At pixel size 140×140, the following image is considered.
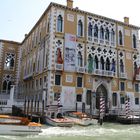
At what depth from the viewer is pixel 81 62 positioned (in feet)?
71.5

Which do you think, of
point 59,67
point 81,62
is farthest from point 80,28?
point 59,67

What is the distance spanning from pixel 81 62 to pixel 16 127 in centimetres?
1114

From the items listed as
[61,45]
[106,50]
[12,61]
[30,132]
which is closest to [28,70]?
[12,61]

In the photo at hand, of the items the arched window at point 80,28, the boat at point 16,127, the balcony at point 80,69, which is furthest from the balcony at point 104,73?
the boat at point 16,127

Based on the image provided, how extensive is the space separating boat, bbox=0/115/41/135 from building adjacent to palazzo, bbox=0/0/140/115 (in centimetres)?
613

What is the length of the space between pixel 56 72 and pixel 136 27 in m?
11.2

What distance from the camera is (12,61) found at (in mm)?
29703

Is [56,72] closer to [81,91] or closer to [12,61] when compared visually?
[81,91]

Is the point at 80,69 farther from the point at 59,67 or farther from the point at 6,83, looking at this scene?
the point at 6,83

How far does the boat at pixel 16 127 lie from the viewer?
11.7 meters

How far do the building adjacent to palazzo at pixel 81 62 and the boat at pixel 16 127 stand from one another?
613 centimetres

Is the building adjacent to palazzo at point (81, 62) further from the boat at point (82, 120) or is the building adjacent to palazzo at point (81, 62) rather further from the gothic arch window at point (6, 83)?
the boat at point (82, 120)

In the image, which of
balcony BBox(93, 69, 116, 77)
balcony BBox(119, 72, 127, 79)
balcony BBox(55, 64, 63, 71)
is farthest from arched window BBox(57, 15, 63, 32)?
balcony BBox(119, 72, 127, 79)

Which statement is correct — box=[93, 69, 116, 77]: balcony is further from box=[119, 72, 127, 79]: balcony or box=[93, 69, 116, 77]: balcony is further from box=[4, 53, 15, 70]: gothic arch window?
box=[4, 53, 15, 70]: gothic arch window
